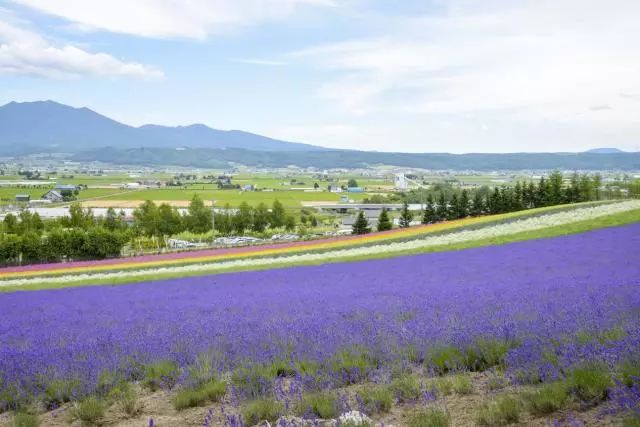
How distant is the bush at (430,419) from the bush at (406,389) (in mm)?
597

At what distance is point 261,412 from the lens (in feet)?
17.1

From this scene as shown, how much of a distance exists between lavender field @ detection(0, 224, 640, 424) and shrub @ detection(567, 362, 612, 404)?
0.07m

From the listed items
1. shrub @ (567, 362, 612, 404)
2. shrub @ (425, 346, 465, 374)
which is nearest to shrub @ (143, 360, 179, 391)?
shrub @ (425, 346, 465, 374)

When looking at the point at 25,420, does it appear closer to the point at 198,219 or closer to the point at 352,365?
the point at 352,365

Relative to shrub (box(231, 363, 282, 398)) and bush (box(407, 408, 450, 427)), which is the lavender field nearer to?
shrub (box(231, 363, 282, 398))

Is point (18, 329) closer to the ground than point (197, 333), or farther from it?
closer to the ground

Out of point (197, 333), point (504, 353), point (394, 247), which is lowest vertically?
point (394, 247)

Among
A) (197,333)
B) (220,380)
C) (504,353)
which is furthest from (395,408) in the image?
(197,333)

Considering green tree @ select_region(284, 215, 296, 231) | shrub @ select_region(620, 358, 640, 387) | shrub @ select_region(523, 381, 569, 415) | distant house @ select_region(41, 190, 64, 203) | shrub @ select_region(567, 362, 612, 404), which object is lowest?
distant house @ select_region(41, 190, 64, 203)

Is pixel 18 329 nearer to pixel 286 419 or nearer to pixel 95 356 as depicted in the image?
pixel 95 356

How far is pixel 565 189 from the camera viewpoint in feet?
238

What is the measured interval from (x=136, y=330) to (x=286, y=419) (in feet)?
18.0

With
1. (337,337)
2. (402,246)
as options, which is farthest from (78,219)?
(337,337)

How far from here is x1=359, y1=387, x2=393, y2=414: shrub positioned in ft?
17.0
